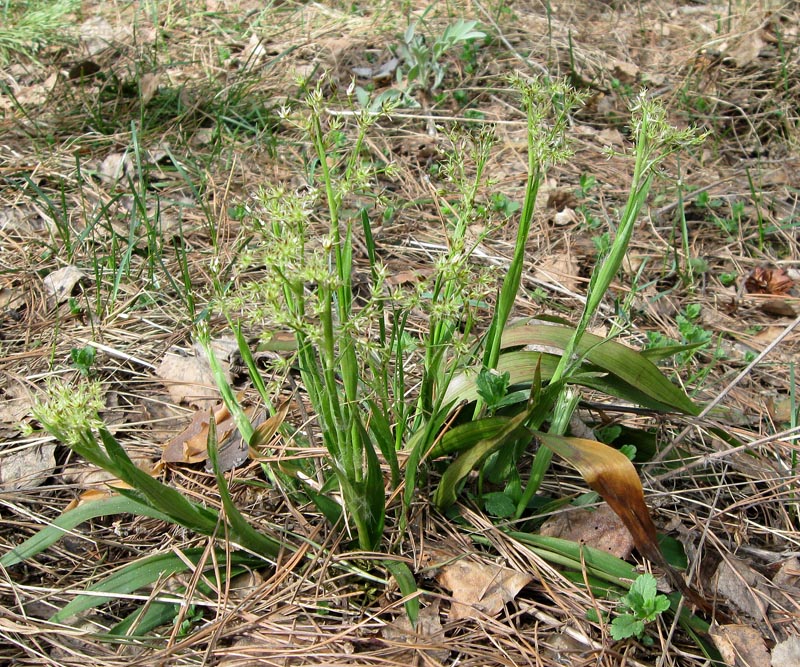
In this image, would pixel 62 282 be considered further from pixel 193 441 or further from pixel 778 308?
pixel 778 308

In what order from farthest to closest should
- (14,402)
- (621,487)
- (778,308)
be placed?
(778,308)
(14,402)
(621,487)

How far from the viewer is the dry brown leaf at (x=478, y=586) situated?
1.49 m

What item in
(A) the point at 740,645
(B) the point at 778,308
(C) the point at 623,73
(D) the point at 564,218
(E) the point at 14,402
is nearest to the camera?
(A) the point at 740,645

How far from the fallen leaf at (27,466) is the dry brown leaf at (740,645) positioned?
1690mm

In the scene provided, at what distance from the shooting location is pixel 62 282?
2.50 metres

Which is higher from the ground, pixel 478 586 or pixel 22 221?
pixel 22 221

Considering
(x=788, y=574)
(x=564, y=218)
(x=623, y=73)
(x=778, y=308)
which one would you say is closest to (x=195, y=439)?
(x=788, y=574)

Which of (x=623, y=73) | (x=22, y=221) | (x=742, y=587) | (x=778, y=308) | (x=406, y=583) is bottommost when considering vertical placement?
(x=778, y=308)

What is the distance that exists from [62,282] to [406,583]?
69.4 inches

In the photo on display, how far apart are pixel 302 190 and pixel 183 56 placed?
1.44 meters

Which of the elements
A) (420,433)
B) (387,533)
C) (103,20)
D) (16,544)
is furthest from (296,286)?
(103,20)

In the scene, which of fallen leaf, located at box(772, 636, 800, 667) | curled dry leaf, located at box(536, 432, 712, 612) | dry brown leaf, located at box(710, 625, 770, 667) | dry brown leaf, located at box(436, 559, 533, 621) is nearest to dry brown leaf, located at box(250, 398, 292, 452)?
dry brown leaf, located at box(436, 559, 533, 621)

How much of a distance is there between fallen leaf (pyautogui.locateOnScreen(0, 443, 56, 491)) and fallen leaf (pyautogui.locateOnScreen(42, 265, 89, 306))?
0.69 metres

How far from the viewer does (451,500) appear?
5.39ft
